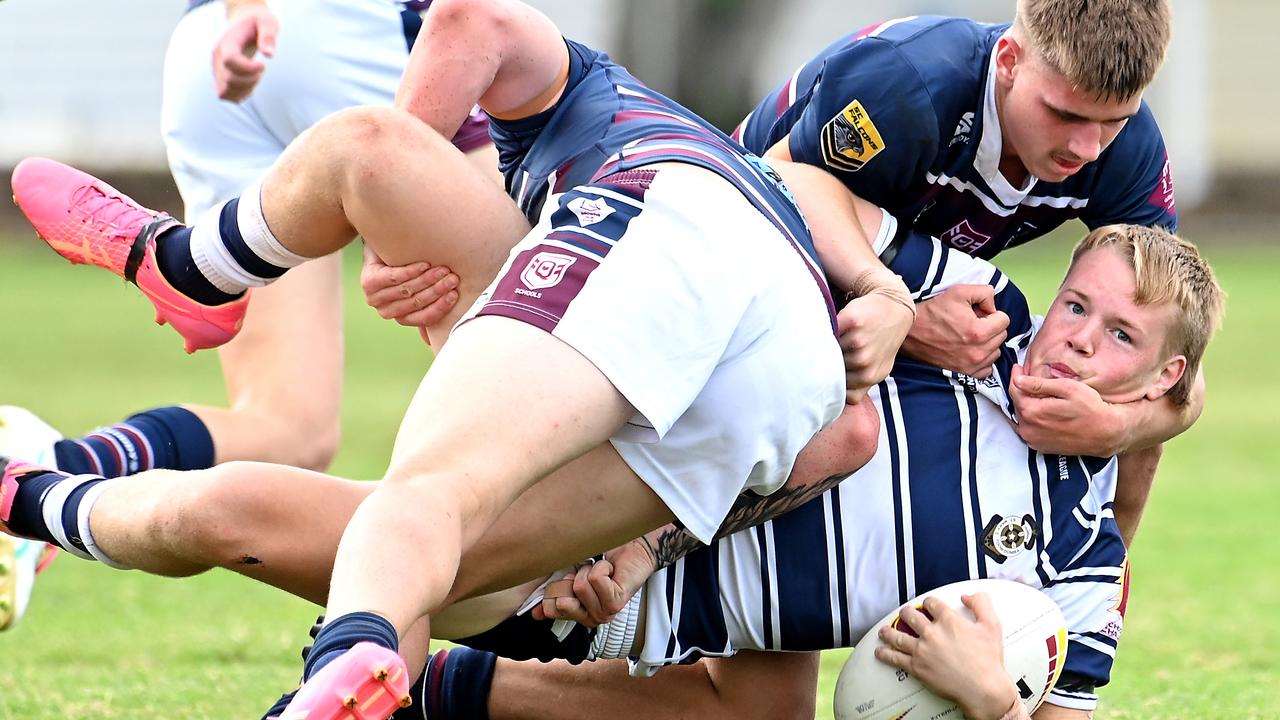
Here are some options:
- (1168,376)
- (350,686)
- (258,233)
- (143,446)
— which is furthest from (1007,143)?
(143,446)

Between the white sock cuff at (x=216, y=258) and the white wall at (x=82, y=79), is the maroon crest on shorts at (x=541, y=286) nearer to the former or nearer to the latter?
the white sock cuff at (x=216, y=258)

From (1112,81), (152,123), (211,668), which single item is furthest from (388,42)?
(152,123)

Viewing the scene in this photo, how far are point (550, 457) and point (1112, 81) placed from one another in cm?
156

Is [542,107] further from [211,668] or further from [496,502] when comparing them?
[211,668]

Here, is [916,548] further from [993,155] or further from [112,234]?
[112,234]

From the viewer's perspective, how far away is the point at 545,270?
8.36 ft

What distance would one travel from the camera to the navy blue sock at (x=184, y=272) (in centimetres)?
312

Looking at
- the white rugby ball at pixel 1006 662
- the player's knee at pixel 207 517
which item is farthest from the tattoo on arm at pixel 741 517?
the player's knee at pixel 207 517

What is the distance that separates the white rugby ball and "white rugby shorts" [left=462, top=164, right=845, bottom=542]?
0.55m

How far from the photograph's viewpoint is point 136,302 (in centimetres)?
1661

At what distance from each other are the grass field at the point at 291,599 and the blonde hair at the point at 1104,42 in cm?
153

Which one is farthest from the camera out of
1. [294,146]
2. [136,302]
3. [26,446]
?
[136,302]

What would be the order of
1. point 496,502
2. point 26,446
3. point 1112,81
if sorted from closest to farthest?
point 496,502
point 1112,81
point 26,446

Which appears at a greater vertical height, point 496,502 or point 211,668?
point 496,502
